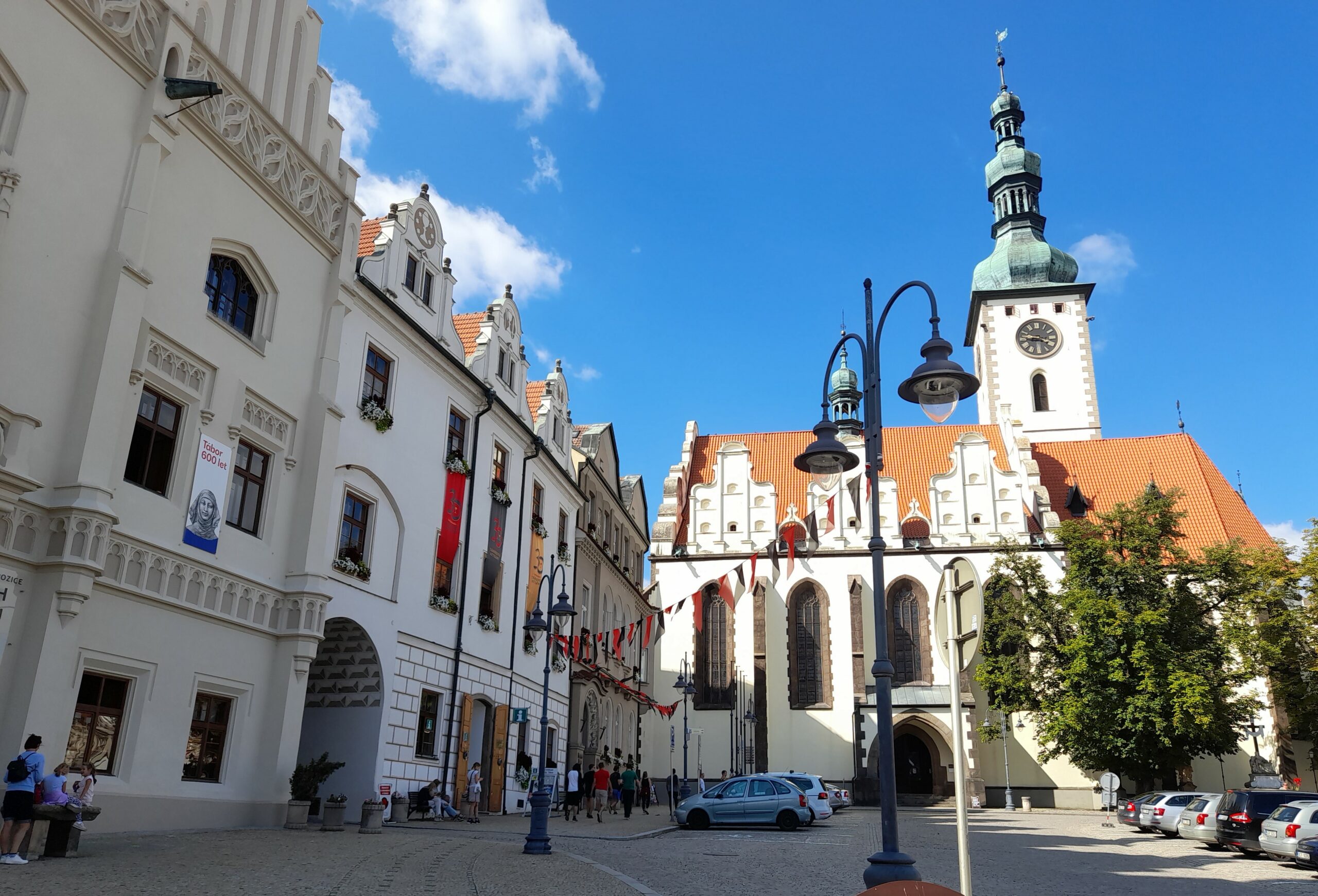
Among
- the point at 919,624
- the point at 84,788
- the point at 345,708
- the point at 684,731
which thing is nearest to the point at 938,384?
the point at 84,788

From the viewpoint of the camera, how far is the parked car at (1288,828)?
18203 millimetres

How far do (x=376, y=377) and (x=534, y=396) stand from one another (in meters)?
11.2

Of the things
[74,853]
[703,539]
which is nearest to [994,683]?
[703,539]

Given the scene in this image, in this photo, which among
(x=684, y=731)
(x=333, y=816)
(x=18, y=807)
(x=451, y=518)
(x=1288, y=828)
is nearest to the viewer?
(x=18, y=807)

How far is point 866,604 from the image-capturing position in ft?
155

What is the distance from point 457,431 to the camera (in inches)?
977

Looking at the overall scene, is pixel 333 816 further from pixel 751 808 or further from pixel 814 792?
pixel 814 792

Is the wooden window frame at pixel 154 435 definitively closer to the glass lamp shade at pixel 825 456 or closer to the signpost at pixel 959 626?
the glass lamp shade at pixel 825 456

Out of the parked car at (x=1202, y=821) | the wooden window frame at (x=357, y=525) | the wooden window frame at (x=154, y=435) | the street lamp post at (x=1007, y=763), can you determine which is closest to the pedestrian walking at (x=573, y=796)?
the wooden window frame at (x=357, y=525)

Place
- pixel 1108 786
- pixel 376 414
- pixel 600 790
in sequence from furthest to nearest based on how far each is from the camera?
pixel 1108 786, pixel 600 790, pixel 376 414

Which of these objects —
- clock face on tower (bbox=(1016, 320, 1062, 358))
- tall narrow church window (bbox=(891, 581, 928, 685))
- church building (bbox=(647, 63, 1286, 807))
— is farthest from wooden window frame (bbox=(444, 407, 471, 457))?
clock face on tower (bbox=(1016, 320, 1062, 358))

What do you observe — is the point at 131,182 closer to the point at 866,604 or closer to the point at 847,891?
the point at 847,891

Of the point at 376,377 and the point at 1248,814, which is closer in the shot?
the point at 1248,814

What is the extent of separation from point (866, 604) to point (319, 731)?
1246 inches
